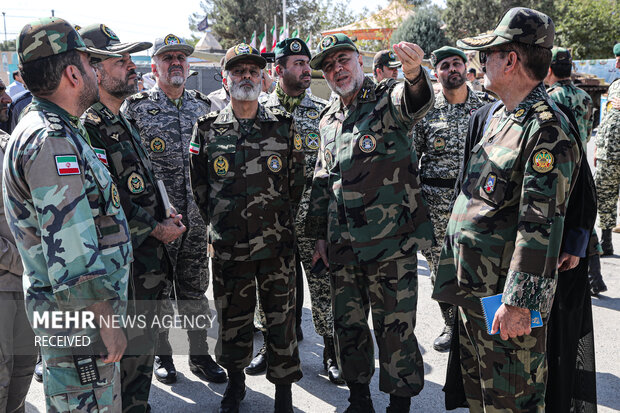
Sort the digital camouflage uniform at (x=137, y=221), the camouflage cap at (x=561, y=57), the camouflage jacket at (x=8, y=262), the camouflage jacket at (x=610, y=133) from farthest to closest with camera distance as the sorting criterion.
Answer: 1. the camouflage jacket at (x=610, y=133)
2. the camouflage cap at (x=561, y=57)
3. the digital camouflage uniform at (x=137, y=221)
4. the camouflage jacket at (x=8, y=262)

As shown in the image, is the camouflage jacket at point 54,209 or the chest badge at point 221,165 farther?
the chest badge at point 221,165

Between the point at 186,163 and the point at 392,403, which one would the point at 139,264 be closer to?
the point at 186,163

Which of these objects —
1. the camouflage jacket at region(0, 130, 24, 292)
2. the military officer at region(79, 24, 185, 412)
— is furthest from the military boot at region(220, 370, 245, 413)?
the camouflage jacket at region(0, 130, 24, 292)

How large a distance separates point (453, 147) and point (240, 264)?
7.12 feet

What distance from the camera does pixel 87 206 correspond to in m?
→ 1.96

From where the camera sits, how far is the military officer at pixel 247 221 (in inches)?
129

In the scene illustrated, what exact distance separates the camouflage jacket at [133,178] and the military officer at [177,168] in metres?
0.77

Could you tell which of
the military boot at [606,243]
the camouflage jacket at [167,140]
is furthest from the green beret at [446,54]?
the military boot at [606,243]

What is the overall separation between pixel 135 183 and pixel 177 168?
95 cm

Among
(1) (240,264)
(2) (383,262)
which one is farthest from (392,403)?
(1) (240,264)

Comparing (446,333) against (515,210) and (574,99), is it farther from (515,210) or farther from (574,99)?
(574,99)

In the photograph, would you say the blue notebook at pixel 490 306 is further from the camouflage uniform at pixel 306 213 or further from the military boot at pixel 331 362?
the camouflage uniform at pixel 306 213

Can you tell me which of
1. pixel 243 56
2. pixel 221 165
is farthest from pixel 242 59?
pixel 221 165

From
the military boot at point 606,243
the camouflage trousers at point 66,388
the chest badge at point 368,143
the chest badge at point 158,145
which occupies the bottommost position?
the military boot at point 606,243
